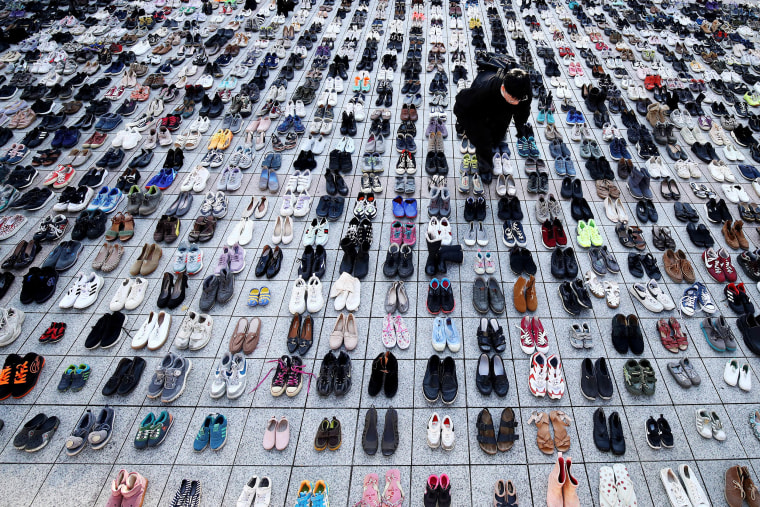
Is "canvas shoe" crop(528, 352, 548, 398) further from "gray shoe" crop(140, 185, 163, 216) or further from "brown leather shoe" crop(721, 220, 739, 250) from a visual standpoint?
"gray shoe" crop(140, 185, 163, 216)

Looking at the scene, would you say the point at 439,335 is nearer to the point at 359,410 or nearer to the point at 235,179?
the point at 359,410

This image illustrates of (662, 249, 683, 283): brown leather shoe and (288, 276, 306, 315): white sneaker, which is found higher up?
(662, 249, 683, 283): brown leather shoe

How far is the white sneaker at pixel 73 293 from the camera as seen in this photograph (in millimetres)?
4813

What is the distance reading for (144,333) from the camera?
4516 mm

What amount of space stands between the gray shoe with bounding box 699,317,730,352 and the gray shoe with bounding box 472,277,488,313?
2373mm

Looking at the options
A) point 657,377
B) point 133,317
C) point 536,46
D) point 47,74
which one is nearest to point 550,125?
point 536,46

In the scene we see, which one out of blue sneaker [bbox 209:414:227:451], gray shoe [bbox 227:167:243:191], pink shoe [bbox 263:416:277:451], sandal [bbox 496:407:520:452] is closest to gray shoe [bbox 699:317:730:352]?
sandal [bbox 496:407:520:452]

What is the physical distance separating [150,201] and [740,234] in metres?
8.11

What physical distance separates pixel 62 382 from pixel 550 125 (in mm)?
7905

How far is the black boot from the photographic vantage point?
16.8ft

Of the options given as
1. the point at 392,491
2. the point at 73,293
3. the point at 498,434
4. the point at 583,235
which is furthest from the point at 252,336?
the point at 583,235

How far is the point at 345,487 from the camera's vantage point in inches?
139

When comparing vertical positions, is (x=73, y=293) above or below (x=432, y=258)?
below

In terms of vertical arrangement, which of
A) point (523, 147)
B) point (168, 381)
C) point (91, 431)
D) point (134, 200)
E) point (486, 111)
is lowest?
point (91, 431)
